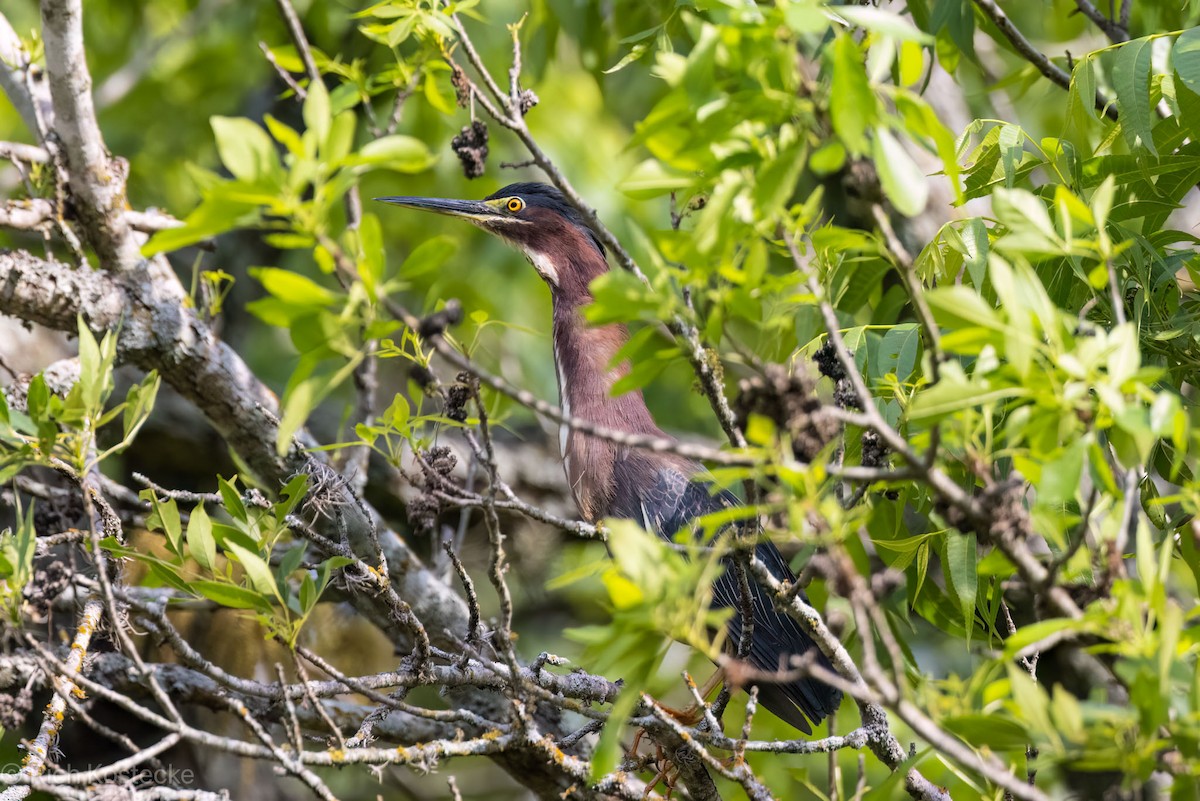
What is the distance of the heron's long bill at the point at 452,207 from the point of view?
3.04 meters

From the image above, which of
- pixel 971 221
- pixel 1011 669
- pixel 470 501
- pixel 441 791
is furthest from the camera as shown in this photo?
pixel 441 791

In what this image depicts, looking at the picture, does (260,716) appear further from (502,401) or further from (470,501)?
(470,501)

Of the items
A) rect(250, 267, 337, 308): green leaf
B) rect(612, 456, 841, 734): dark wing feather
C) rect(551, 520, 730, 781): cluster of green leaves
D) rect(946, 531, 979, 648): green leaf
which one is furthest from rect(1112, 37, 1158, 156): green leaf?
rect(612, 456, 841, 734): dark wing feather

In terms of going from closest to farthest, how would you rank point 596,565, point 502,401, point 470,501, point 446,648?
point 596,565 < point 470,501 < point 446,648 < point 502,401

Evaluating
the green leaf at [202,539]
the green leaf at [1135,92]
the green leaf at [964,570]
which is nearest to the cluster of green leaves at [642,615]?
the green leaf at [202,539]

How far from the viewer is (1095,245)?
1.21 meters

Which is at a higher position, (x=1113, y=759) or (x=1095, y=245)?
(x=1095, y=245)

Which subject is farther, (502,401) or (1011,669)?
(502,401)

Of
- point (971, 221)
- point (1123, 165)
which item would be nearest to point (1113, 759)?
point (971, 221)

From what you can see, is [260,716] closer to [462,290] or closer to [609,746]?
[609,746]

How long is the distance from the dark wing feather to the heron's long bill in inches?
36.4

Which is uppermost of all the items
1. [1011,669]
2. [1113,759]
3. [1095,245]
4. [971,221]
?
[1095,245]

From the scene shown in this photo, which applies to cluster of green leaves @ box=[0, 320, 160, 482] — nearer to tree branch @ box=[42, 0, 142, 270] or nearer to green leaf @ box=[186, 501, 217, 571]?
green leaf @ box=[186, 501, 217, 571]

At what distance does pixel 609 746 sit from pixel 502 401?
2.07m
